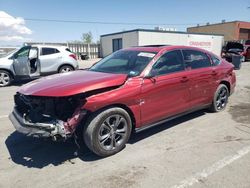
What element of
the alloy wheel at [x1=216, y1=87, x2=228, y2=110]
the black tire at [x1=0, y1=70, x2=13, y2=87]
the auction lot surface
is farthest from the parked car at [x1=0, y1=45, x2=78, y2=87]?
the alloy wheel at [x1=216, y1=87, x2=228, y2=110]

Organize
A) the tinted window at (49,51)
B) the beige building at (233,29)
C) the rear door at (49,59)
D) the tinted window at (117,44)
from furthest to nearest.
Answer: the beige building at (233,29), the tinted window at (117,44), the tinted window at (49,51), the rear door at (49,59)

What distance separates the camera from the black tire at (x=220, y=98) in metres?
5.61

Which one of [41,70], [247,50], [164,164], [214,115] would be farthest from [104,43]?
[164,164]

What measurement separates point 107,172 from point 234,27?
5016 centimetres

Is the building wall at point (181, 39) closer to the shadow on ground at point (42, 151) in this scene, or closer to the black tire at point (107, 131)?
the shadow on ground at point (42, 151)

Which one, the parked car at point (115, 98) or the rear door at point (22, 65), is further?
the rear door at point (22, 65)

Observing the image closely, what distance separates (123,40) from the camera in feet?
91.7

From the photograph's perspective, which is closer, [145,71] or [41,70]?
[145,71]

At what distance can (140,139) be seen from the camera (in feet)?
14.1

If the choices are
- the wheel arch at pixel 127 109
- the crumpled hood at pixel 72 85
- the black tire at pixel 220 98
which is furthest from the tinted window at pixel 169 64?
the black tire at pixel 220 98

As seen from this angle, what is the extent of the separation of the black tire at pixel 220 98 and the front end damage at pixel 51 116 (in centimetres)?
348

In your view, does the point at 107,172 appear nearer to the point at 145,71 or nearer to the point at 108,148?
the point at 108,148

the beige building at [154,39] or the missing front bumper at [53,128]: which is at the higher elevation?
the beige building at [154,39]

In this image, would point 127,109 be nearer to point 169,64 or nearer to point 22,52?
point 169,64
